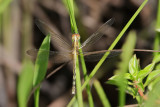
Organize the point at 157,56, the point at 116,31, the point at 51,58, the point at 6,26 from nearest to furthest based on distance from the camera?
1. the point at 157,56
2. the point at 51,58
3. the point at 6,26
4. the point at 116,31

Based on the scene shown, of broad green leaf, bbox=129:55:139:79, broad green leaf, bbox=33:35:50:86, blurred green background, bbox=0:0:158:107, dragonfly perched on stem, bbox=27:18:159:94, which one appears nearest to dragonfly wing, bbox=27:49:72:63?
dragonfly perched on stem, bbox=27:18:159:94

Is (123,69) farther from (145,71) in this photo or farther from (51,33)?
(51,33)

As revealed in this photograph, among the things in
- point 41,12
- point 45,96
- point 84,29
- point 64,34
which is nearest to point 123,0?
point 84,29

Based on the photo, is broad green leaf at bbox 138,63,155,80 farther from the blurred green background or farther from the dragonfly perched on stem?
the blurred green background

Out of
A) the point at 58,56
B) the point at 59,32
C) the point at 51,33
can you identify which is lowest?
the point at 58,56

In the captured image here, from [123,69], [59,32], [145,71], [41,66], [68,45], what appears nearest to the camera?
[123,69]

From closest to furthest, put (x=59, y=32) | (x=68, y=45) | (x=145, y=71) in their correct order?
(x=145, y=71) < (x=68, y=45) < (x=59, y=32)

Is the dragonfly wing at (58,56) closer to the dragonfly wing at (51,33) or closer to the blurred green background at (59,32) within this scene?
the dragonfly wing at (51,33)

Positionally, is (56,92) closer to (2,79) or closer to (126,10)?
(2,79)

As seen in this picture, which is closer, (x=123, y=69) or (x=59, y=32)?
(x=123, y=69)

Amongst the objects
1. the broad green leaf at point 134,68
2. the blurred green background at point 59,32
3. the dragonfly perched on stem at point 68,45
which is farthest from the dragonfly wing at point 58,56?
the blurred green background at point 59,32

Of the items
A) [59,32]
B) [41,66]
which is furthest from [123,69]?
[59,32]
